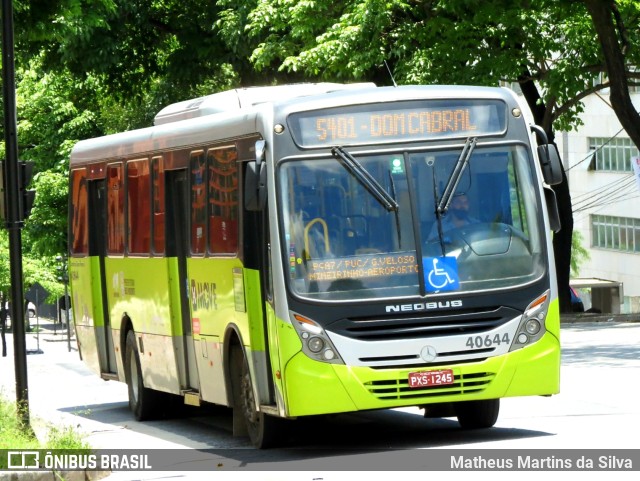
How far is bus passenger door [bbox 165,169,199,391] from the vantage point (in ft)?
48.8

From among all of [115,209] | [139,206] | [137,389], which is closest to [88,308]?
[137,389]

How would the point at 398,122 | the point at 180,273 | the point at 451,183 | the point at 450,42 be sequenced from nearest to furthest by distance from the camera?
the point at 451,183
the point at 398,122
the point at 180,273
the point at 450,42

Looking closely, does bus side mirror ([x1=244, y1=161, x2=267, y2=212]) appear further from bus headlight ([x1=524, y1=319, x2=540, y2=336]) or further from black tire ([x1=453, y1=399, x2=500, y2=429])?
black tire ([x1=453, y1=399, x2=500, y2=429])

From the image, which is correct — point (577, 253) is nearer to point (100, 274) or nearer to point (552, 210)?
point (100, 274)

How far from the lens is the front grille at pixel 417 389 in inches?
465

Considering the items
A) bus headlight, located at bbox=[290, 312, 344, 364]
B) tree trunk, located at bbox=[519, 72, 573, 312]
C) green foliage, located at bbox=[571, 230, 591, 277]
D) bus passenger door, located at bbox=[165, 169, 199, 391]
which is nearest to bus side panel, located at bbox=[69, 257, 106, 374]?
bus passenger door, located at bbox=[165, 169, 199, 391]

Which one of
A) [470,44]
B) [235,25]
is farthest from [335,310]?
[235,25]

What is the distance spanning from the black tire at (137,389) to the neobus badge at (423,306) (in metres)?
5.86

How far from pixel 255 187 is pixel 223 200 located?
1447 mm

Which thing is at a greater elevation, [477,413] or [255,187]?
[255,187]

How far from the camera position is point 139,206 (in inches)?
641

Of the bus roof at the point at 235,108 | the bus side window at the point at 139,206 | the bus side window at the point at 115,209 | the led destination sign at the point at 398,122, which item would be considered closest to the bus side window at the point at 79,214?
the bus roof at the point at 235,108

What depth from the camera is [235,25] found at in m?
36.6

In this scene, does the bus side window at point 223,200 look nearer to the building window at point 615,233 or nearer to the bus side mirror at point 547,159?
the bus side mirror at point 547,159
